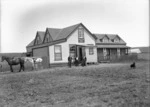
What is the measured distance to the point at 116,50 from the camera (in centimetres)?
4553

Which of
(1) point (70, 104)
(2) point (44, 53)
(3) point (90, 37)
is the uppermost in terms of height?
(3) point (90, 37)

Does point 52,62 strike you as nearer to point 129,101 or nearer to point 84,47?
point 84,47

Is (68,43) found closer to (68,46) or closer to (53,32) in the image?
(68,46)

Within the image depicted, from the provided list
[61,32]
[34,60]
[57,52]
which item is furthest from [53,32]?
[34,60]

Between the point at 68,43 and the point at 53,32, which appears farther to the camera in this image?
the point at 53,32

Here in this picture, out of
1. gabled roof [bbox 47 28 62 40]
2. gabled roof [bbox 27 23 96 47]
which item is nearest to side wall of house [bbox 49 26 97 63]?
gabled roof [bbox 27 23 96 47]

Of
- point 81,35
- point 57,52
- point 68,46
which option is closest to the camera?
point 57,52

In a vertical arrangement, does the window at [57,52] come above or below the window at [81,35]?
below

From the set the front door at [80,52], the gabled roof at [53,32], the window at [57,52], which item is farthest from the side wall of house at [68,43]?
the gabled roof at [53,32]

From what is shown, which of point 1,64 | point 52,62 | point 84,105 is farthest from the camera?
point 52,62

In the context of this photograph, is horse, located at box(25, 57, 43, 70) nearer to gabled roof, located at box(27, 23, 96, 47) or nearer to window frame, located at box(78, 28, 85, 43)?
gabled roof, located at box(27, 23, 96, 47)

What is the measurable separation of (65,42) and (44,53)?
3480mm

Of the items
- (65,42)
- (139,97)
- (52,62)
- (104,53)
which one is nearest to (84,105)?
(139,97)

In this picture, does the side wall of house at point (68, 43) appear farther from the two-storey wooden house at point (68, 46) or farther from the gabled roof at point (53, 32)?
the gabled roof at point (53, 32)
